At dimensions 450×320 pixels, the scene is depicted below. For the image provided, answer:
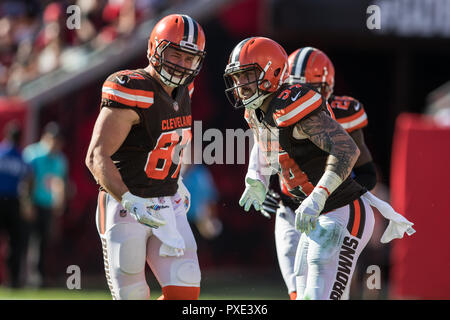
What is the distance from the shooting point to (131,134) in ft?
13.5

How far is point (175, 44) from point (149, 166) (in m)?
0.67

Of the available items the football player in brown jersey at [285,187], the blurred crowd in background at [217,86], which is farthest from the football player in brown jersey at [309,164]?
the blurred crowd in background at [217,86]

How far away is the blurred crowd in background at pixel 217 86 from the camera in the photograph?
8922mm

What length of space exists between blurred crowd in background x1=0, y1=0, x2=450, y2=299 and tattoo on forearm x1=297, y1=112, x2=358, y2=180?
3.78 metres

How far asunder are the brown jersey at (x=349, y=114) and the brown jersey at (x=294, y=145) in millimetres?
628

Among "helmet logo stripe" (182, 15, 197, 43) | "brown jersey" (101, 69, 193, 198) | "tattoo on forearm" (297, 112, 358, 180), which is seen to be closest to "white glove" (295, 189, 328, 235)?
"tattoo on forearm" (297, 112, 358, 180)

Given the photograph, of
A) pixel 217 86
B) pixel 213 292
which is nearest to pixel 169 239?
pixel 213 292

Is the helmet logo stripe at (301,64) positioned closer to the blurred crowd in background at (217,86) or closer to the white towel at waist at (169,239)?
the white towel at waist at (169,239)

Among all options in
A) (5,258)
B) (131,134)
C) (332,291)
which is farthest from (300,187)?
(5,258)

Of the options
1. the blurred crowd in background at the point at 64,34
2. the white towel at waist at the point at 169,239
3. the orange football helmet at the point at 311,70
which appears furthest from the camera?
the blurred crowd in background at the point at 64,34

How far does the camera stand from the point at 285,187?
4.68m

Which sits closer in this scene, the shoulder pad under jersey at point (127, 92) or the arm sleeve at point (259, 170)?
the shoulder pad under jersey at point (127, 92)

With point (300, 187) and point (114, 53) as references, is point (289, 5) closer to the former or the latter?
point (114, 53)

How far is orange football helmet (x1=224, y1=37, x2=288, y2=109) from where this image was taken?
163 inches
